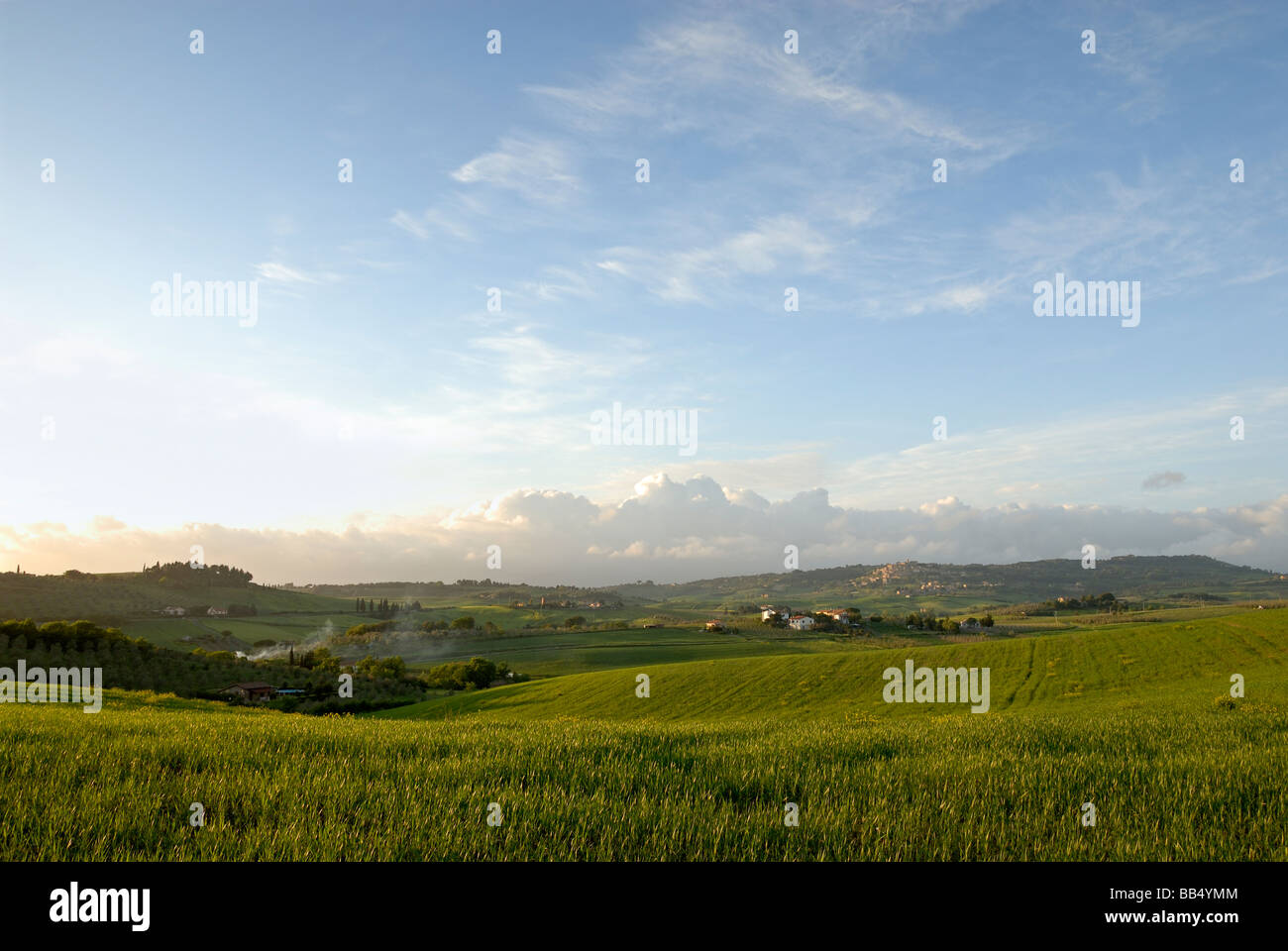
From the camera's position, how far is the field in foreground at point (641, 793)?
206 inches

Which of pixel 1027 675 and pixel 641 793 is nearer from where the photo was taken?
pixel 641 793

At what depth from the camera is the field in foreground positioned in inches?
206

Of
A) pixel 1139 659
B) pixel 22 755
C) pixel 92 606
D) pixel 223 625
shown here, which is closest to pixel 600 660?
pixel 1139 659

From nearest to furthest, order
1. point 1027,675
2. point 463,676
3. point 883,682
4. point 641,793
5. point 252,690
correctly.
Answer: point 641,793, point 1027,675, point 883,682, point 252,690, point 463,676

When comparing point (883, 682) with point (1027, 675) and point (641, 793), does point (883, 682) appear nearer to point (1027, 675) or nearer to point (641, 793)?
point (1027, 675)

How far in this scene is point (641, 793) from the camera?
256 inches

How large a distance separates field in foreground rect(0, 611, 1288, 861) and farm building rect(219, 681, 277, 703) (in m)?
98.3

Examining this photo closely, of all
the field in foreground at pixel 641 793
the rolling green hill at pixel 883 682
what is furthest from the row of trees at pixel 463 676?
the field in foreground at pixel 641 793

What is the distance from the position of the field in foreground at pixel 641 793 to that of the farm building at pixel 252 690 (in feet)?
322

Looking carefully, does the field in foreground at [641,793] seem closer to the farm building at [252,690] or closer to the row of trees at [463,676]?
the farm building at [252,690]

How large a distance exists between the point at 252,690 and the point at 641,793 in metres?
109

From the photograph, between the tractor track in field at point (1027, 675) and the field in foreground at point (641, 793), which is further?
the tractor track in field at point (1027, 675)

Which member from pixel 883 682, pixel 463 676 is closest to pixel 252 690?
pixel 463 676
